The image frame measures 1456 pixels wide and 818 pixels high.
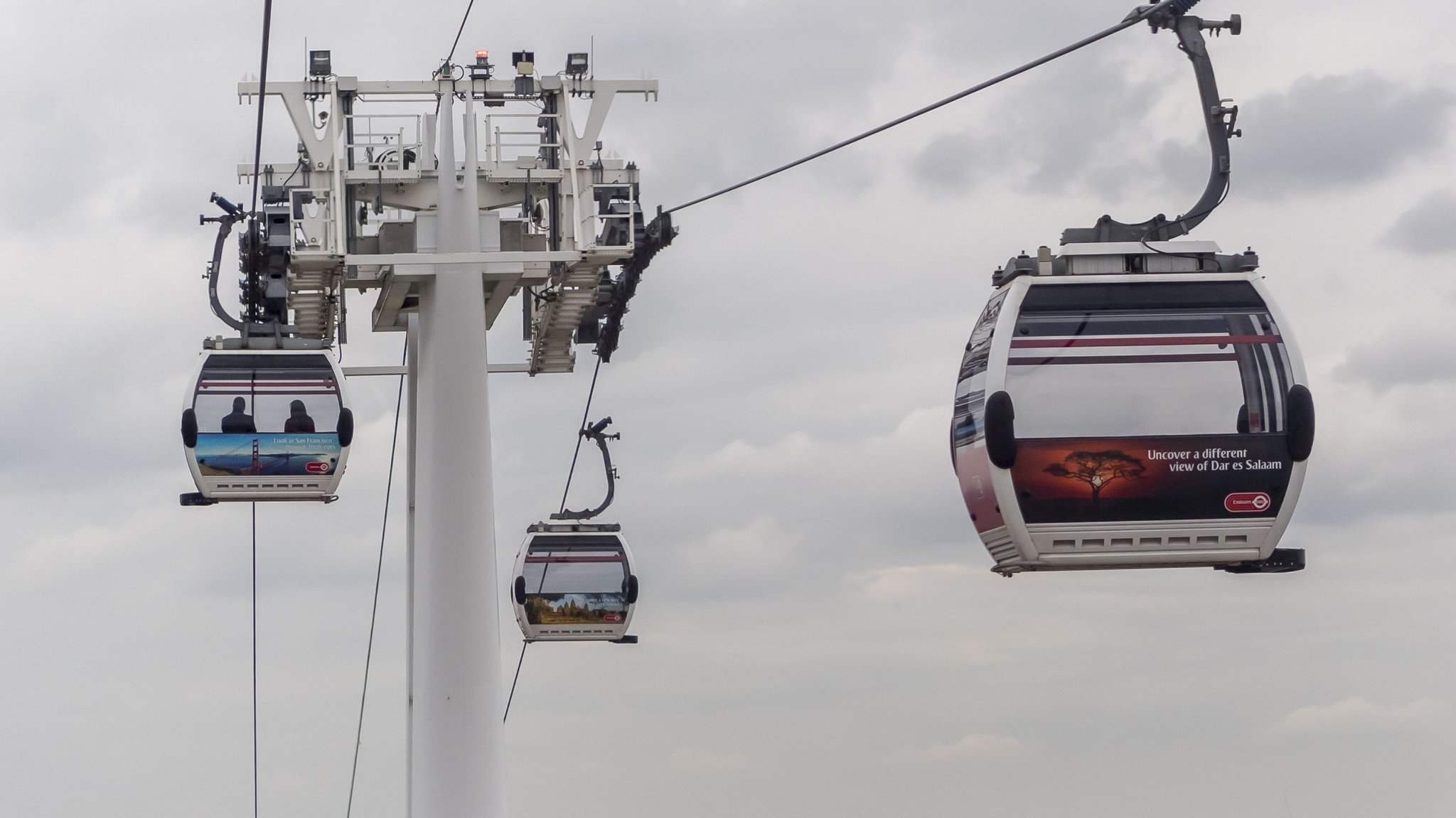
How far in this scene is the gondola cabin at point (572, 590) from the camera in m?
26.1

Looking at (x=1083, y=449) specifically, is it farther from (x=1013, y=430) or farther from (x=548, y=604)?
(x=548, y=604)

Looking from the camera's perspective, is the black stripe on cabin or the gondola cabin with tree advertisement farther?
the black stripe on cabin

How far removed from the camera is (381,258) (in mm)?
19438

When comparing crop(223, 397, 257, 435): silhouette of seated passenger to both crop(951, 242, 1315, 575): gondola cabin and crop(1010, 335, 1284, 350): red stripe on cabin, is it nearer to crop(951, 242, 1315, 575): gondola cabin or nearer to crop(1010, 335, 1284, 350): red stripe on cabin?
crop(951, 242, 1315, 575): gondola cabin

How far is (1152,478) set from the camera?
12.2 m

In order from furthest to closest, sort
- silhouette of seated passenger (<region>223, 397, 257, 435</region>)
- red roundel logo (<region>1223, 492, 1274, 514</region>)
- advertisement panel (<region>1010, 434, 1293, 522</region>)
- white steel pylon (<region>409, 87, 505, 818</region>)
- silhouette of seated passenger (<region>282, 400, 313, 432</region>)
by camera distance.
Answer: silhouette of seated passenger (<region>282, 400, 313, 432</region>) → silhouette of seated passenger (<region>223, 397, 257, 435</region>) → white steel pylon (<region>409, 87, 505, 818</region>) → red roundel logo (<region>1223, 492, 1274, 514</region>) → advertisement panel (<region>1010, 434, 1293, 522</region>)

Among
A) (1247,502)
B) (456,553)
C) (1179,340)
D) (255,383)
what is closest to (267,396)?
(255,383)

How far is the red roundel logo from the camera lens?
12.3 m

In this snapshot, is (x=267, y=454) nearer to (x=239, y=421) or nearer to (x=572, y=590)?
(x=239, y=421)

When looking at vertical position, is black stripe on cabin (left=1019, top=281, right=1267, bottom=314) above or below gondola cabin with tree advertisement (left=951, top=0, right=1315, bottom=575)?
above

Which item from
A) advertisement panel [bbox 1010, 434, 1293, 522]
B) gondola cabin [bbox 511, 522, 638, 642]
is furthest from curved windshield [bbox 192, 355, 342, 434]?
advertisement panel [bbox 1010, 434, 1293, 522]

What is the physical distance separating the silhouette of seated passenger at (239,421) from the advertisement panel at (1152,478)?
10.6 meters

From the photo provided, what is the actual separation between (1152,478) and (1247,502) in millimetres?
586

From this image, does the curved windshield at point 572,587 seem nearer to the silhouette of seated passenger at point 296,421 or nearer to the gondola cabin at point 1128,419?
the silhouette of seated passenger at point 296,421
